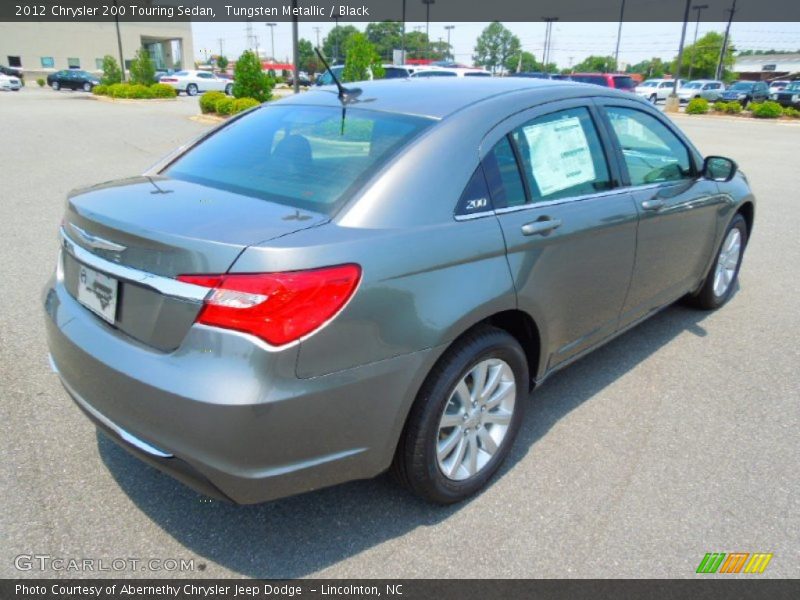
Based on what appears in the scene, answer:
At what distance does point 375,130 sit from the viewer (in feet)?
8.71

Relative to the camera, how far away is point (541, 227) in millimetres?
2693

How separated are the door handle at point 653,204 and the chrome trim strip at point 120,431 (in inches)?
106

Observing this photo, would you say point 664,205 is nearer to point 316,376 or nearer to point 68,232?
point 316,376

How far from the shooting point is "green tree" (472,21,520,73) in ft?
444

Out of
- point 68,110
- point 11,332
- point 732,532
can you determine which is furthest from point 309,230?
point 68,110

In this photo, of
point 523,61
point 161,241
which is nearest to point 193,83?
point 161,241

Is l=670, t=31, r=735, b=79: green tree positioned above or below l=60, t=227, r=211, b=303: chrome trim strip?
above

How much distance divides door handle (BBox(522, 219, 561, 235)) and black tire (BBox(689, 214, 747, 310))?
7.83ft

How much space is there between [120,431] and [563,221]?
2.02m

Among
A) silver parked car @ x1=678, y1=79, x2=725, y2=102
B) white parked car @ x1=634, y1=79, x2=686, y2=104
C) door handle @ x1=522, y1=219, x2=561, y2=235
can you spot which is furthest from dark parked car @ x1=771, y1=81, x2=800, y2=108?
door handle @ x1=522, y1=219, x2=561, y2=235

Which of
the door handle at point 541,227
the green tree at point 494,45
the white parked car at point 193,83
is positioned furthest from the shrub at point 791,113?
the green tree at point 494,45

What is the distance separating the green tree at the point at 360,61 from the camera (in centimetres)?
1841

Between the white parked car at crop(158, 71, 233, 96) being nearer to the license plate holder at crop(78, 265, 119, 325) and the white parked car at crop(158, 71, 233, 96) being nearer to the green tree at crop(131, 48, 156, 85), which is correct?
the green tree at crop(131, 48, 156, 85)

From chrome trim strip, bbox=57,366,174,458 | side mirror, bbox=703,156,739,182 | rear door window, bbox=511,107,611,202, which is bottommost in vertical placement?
chrome trim strip, bbox=57,366,174,458
